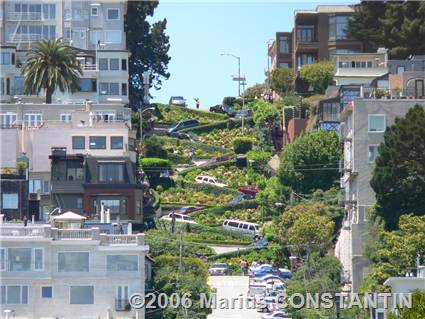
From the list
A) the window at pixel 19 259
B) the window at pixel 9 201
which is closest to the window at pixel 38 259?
the window at pixel 19 259

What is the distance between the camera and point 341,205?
12112 cm

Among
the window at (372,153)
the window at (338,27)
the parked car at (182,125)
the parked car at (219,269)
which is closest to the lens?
the window at (372,153)

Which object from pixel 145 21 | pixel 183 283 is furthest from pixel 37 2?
pixel 183 283

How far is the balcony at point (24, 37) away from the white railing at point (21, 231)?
50.9 metres

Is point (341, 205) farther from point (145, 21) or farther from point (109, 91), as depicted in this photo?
point (145, 21)

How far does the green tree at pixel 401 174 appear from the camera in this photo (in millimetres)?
107812

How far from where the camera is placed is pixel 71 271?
101688 millimetres

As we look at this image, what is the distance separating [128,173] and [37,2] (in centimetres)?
3373

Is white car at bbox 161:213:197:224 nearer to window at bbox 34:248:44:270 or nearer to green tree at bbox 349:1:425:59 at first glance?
green tree at bbox 349:1:425:59

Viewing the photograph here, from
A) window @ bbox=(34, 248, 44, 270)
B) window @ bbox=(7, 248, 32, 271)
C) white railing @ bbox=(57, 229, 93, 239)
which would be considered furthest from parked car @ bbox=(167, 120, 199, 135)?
window @ bbox=(7, 248, 32, 271)

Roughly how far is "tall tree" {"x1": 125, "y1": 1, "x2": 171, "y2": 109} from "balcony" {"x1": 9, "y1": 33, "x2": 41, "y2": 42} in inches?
343

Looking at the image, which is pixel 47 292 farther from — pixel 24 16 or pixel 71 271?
pixel 24 16

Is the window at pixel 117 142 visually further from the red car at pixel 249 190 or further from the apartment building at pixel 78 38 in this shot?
the apartment building at pixel 78 38

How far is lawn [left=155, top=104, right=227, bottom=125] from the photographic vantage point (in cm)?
16538
